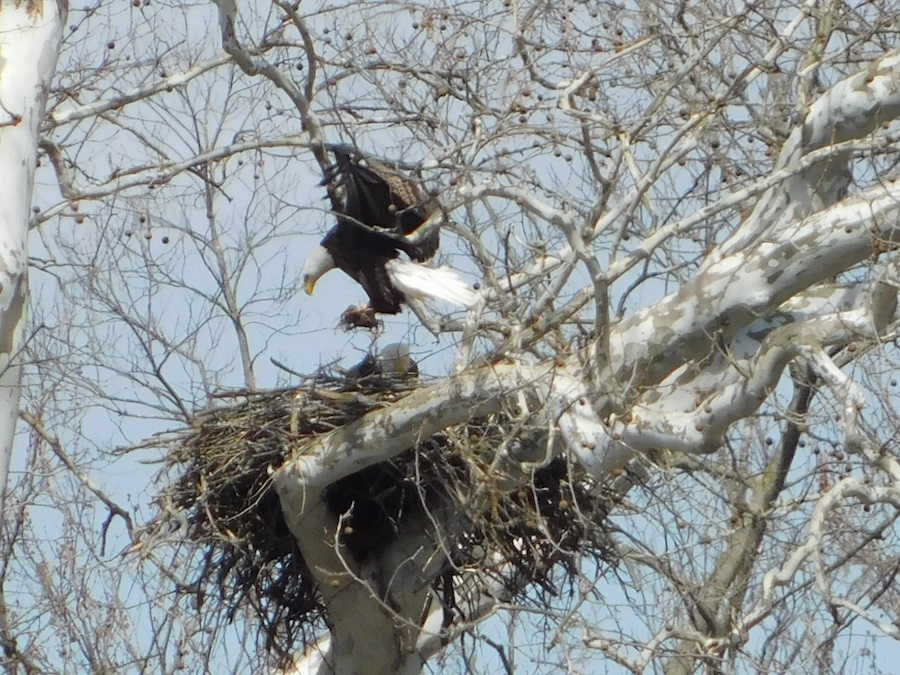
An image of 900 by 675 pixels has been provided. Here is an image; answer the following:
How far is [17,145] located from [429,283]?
8.79ft

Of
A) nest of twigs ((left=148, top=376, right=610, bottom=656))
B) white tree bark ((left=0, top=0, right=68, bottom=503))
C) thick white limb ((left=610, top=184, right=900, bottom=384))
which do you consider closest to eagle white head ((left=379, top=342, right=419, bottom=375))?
nest of twigs ((left=148, top=376, right=610, bottom=656))

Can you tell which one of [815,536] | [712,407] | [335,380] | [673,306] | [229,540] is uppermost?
[335,380]

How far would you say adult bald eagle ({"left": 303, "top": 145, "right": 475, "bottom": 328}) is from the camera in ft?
19.6

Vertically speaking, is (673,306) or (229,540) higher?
(229,540)

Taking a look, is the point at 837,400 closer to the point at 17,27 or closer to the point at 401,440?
the point at 401,440

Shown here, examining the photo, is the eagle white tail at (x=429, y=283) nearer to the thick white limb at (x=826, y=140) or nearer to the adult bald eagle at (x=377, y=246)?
the adult bald eagle at (x=377, y=246)

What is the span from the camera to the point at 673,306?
13.2ft

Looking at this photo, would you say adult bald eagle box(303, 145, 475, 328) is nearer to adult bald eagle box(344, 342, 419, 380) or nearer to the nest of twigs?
adult bald eagle box(344, 342, 419, 380)

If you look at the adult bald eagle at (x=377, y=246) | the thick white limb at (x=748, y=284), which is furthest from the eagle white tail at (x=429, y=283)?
the thick white limb at (x=748, y=284)

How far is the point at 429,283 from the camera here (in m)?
6.11

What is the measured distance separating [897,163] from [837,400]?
5.45 ft

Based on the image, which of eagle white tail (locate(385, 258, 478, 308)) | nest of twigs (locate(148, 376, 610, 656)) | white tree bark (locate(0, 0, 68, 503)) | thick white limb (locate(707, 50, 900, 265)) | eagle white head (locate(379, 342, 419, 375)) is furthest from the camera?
eagle white tail (locate(385, 258, 478, 308))

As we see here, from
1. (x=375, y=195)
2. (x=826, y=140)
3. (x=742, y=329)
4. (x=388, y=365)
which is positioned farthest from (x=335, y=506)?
(x=826, y=140)

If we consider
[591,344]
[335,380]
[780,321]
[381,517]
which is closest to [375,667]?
[381,517]
